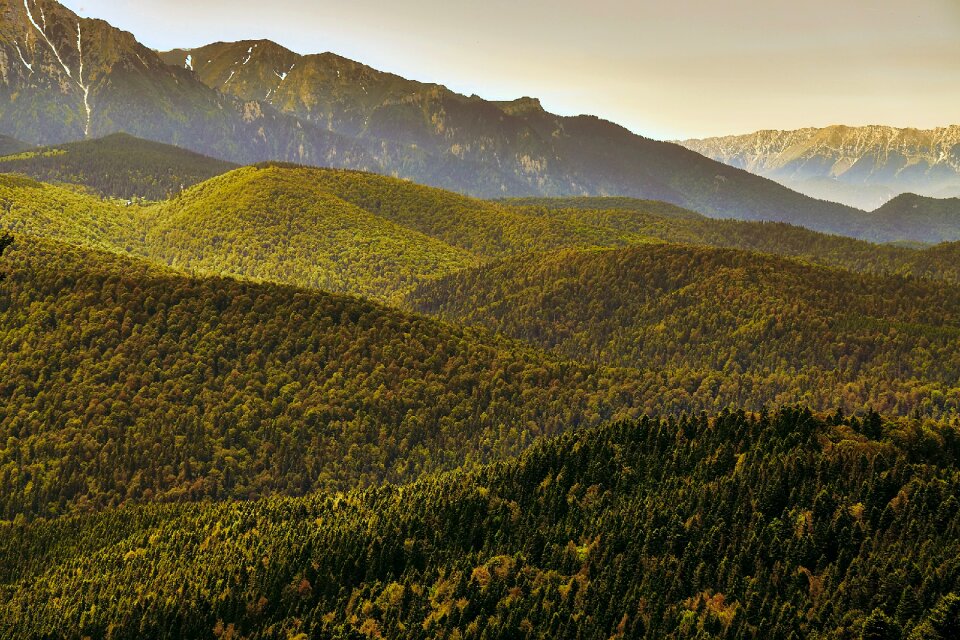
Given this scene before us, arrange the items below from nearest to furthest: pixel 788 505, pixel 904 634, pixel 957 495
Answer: pixel 904 634 → pixel 957 495 → pixel 788 505

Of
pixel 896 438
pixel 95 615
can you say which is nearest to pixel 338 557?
pixel 95 615

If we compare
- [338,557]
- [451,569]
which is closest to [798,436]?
[451,569]

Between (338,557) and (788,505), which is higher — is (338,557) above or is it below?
below

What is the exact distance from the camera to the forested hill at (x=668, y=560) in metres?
135

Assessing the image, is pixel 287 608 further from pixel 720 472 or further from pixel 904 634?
pixel 904 634

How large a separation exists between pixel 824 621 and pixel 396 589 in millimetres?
82778

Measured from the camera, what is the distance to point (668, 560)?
6127 inches

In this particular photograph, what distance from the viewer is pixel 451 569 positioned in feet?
595

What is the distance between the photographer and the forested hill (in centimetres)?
13462

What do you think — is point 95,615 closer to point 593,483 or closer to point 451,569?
point 451,569

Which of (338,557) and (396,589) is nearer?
(396,589)

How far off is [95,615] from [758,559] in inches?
5494

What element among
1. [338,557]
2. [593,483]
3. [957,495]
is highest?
[957,495]

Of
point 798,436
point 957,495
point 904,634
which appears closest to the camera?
point 904,634
